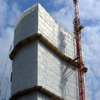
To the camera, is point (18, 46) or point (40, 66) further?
point (18, 46)

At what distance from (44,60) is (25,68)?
457 cm

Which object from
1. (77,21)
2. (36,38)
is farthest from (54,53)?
(77,21)

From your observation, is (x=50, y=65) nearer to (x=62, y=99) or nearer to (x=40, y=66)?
(x=40, y=66)

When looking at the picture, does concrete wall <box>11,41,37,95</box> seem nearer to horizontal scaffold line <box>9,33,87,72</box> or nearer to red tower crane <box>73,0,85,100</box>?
horizontal scaffold line <box>9,33,87,72</box>

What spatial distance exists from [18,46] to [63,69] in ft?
42.0

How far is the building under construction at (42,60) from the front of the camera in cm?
4591

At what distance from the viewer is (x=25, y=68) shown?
48000 mm

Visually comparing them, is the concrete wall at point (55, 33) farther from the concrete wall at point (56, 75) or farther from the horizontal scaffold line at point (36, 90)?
the horizontal scaffold line at point (36, 90)

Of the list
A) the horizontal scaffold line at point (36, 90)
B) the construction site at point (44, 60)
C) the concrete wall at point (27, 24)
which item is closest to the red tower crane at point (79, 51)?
the construction site at point (44, 60)

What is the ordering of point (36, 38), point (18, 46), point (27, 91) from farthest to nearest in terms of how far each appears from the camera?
1. point (18, 46)
2. point (36, 38)
3. point (27, 91)

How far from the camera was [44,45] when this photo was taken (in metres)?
50.3

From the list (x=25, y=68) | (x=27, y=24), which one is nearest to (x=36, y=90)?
(x=25, y=68)

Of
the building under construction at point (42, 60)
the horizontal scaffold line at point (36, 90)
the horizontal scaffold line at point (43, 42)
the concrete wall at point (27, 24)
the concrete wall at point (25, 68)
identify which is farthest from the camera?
the concrete wall at point (27, 24)

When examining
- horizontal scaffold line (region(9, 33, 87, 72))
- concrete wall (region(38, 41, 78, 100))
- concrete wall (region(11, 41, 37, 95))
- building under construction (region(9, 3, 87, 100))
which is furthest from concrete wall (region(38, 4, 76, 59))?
concrete wall (region(11, 41, 37, 95))
